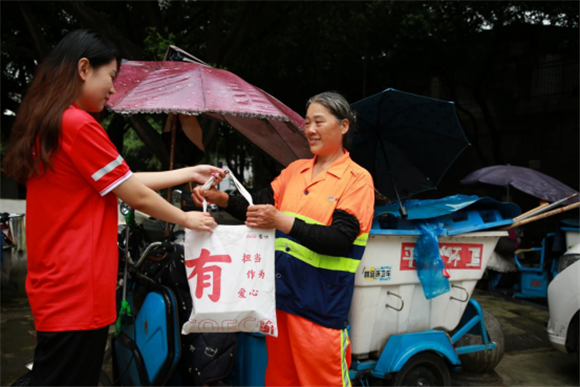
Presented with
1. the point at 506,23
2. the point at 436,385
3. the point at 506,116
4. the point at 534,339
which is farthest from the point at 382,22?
the point at 436,385

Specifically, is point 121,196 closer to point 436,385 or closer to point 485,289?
point 436,385

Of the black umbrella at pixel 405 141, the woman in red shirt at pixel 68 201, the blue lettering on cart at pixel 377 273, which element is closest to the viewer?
the woman in red shirt at pixel 68 201

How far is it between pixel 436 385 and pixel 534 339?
2.82 meters

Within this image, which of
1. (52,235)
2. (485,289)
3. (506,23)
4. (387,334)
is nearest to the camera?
(52,235)

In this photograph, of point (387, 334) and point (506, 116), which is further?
point (506, 116)

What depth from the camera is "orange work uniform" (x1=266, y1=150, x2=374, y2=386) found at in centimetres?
218

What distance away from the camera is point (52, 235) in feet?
5.37

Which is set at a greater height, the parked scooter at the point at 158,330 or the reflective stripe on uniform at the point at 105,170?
the reflective stripe on uniform at the point at 105,170

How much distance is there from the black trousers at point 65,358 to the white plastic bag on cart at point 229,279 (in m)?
0.41

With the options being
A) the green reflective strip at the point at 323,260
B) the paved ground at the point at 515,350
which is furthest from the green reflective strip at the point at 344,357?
the paved ground at the point at 515,350

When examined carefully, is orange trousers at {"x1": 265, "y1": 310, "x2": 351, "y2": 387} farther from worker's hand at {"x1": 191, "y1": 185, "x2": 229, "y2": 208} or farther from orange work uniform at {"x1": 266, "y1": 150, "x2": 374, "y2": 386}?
worker's hand at {"x1": 191, "y1": 185, "x2": 229, "y2": 208}

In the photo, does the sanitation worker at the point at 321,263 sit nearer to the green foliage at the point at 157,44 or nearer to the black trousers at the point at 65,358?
the black trousers at the point at 65,358

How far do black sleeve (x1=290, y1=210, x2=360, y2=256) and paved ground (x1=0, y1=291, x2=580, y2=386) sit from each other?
2.56 m

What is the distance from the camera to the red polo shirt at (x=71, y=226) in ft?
5.30
